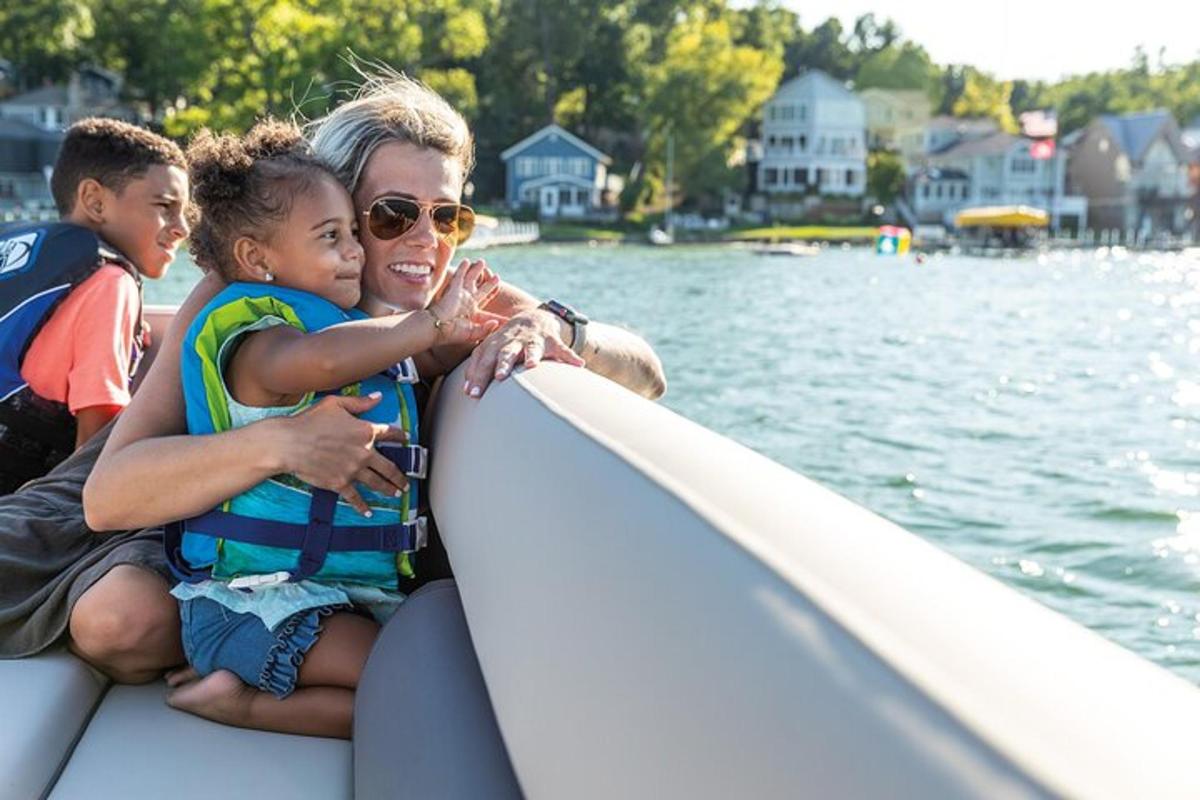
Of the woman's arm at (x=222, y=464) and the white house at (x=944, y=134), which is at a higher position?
the white house at (x=944, y=134)

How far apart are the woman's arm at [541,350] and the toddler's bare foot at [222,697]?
57cm

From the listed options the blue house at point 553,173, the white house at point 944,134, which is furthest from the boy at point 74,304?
the white house at point 944,134

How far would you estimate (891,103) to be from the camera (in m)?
74.4

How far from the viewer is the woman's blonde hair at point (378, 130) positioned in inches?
87.4

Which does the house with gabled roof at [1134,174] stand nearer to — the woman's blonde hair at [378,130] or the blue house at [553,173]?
the blue house at [553,173]

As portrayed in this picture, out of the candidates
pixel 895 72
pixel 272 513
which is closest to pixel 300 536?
pixel 272 513

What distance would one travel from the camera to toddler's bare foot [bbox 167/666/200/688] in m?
2.07

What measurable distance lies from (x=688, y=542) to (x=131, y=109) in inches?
2266

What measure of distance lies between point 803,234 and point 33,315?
55418mm

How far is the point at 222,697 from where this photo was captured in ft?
6.46

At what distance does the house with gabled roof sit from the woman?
226 ft

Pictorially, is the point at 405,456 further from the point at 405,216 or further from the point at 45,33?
the point at 45,33

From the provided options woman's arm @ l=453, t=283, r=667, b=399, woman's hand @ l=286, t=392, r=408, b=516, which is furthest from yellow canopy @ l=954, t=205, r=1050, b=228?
woman's hand @ l=286, t=392, r=408, b=516

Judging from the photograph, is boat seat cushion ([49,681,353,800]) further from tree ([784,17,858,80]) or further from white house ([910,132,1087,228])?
tree ([784,17,858,80])
